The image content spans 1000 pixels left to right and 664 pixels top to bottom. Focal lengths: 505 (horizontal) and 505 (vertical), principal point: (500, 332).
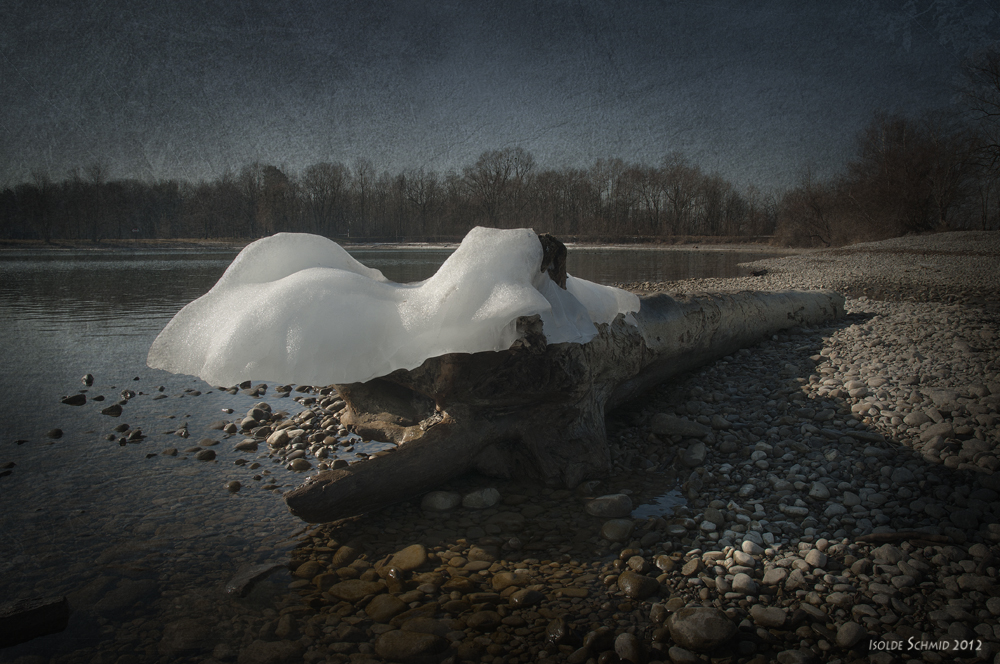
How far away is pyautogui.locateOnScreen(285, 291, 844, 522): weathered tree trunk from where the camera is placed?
8.83 feet

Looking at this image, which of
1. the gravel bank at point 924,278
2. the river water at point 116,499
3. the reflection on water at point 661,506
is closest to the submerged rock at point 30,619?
the river water at point 116,499

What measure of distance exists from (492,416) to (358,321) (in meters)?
1.08

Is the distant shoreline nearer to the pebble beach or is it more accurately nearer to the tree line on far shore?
the tree line on far shore

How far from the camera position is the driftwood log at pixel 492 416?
8.83 ft

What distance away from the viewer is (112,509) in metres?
2.75

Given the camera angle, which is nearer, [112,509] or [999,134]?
[112,509]

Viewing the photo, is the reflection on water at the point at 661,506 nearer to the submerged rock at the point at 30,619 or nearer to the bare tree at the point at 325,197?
the submerged rock at the point at 30,619

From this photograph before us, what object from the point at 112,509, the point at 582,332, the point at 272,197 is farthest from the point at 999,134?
the point at 272,197

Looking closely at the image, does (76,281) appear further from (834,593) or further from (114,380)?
(834,593)

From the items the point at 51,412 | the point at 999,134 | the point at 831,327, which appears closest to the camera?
the point at 51,412

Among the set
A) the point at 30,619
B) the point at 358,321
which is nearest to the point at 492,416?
the point at 358,321

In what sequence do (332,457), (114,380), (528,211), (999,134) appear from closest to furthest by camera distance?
(332,457), (114,380), (999,134), (528,211)

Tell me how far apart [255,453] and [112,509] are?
907 millimetres

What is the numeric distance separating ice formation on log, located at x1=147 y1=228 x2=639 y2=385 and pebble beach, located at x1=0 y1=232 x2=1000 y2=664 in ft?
2.97
